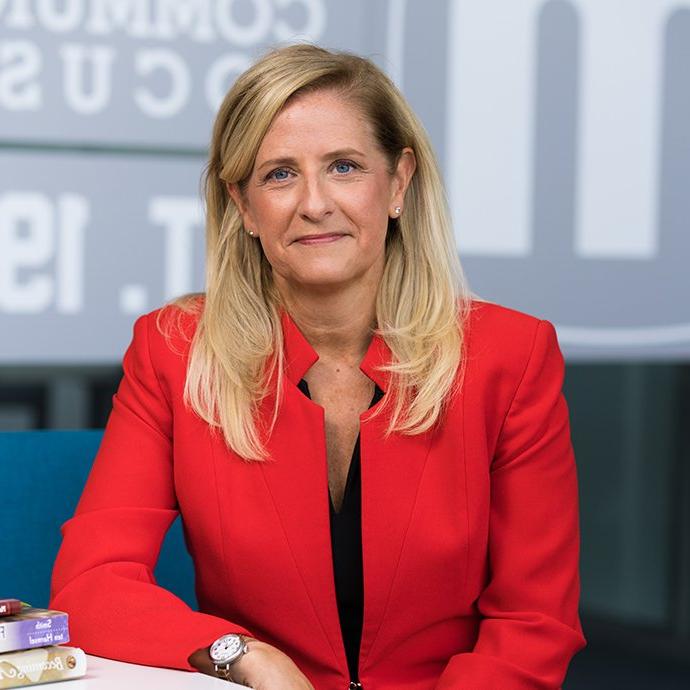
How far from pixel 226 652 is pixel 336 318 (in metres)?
0.64

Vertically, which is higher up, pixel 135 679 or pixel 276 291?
pixel 276 291

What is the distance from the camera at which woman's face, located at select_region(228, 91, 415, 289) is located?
215cm

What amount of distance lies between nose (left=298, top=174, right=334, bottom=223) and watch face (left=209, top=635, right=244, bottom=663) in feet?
2.18

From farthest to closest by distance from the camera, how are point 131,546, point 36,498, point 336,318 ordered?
point 36,498 → point 336,318 → point 131,546

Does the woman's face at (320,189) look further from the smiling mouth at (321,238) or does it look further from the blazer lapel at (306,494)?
the blazer lapel at (306,494)

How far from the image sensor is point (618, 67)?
12.5 ft

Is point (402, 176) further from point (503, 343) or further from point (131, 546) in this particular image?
point (131, 546)

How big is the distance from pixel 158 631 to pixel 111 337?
5.39 feet

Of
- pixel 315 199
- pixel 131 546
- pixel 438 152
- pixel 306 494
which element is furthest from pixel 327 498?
pixel 438 152

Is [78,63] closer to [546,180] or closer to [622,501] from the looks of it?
[546,180]

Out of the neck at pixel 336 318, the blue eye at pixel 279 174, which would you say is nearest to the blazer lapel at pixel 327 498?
the neck at pixel 336 318

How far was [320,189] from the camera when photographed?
215cm

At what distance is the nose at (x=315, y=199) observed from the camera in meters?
2.13

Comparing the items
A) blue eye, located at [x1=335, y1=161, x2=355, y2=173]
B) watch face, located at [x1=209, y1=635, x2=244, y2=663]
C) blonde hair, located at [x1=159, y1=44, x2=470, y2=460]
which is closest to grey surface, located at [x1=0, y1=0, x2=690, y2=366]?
blonde hair, located at [x1=159, y1=44, x2=470, y2=460]
